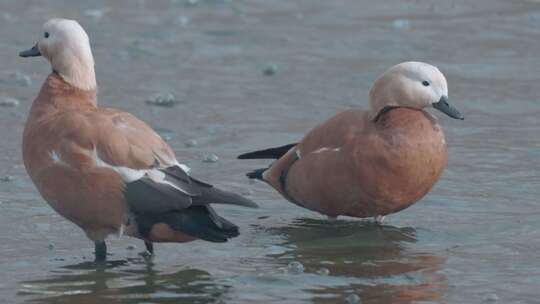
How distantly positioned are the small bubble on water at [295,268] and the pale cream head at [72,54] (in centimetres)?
168

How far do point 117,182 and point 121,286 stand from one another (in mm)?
571

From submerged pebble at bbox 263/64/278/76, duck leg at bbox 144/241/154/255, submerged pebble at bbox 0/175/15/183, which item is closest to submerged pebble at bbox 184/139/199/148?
submerged pebble at bbox 0/175/15/183

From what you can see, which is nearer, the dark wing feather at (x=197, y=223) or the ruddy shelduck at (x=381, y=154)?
the dark wing feather at (x=197, y=223)

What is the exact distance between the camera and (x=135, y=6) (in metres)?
15.8

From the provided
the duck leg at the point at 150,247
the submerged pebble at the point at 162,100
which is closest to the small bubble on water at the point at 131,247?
the duck leg at the point at 150,247

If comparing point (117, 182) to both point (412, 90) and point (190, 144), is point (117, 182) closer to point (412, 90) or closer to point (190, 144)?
point (412, 90)

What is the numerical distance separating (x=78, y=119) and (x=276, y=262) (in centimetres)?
136

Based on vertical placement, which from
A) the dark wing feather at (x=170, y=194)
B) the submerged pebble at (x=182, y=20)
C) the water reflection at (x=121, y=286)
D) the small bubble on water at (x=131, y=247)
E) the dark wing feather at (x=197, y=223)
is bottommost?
the small bubble on water at (x=131, y=247)

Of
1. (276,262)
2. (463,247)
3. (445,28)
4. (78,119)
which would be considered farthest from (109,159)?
(445,28)

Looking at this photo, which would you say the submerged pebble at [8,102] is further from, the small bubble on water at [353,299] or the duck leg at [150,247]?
the small bubble on water at [353,299]

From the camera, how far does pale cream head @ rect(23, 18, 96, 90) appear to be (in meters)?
8.64

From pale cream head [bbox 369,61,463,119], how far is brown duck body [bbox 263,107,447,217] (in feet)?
0.20

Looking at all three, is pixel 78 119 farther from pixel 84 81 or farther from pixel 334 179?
pixel 334 179

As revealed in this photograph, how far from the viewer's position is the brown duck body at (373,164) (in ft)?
28.5
